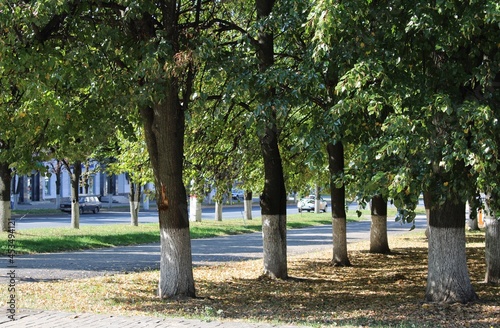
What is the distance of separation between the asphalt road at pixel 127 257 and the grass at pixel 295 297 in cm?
133

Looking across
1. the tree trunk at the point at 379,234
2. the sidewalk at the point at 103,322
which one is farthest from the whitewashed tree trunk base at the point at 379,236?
the sidewalk at the point at 103,322

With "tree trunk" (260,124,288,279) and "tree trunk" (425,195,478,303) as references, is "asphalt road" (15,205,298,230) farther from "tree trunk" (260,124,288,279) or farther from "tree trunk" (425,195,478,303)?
"tree trunk" (425,195,478,303)

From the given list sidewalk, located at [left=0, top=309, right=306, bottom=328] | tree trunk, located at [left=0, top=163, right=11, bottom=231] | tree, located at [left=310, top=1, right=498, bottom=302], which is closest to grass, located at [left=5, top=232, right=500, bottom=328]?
sidewalk, located at [left=0, top=309, right=306, bottom=328]

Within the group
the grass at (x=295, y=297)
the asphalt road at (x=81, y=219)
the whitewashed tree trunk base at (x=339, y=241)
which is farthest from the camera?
the asphalt road at (x=81, y=219)

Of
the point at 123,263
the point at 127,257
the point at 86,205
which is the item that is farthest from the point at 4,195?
the point at 86,205

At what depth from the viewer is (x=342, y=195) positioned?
18.3m

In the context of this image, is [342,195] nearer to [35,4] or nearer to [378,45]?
[378,45]

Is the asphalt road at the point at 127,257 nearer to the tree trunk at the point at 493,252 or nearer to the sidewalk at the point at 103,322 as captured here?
the sidewalk at the point at 103,322

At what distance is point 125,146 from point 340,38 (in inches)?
433

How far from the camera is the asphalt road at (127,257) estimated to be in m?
16.8

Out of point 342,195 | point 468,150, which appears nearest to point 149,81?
point 468,150

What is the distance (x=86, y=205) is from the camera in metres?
53.2

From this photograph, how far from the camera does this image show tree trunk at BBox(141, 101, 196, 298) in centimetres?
1189

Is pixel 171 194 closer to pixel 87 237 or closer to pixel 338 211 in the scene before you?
pixel 338 211
